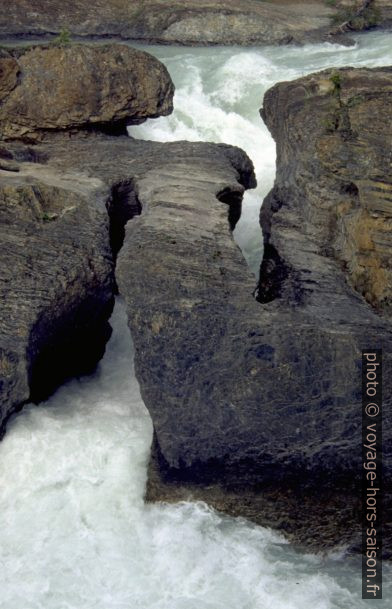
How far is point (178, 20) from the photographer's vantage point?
20.7 metres

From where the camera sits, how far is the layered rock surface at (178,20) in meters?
20.3

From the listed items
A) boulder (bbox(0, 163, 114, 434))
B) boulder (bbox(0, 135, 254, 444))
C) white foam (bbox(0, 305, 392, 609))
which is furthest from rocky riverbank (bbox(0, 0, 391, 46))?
white foam (bbox(0, 305, 392, 609))

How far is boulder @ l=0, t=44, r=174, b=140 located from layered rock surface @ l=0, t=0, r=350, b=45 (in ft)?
29.6

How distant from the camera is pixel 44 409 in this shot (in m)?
8.85

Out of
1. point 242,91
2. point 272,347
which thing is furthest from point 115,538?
point 242,91

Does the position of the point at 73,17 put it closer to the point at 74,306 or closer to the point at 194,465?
the point at 74,306

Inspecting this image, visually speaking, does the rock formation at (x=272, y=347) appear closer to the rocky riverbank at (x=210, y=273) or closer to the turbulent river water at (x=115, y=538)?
the rocky riverbank at (x=210, y=273)

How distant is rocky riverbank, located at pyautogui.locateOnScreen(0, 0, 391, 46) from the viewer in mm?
20266

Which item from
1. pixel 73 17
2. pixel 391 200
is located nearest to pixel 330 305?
pixel 391 200

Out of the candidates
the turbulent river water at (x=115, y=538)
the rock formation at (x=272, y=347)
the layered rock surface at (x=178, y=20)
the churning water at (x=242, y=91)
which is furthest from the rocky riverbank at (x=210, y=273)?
the layered rock surface at (x=178, y=20)

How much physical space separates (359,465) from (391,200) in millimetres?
2692

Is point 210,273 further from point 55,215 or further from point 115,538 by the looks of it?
point 115,538

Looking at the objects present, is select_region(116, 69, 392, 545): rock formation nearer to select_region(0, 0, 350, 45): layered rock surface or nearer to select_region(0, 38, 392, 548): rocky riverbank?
select_region(0, 38, 392, 548): rocky riverbank

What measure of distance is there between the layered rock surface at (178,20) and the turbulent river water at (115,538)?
12526 mm
